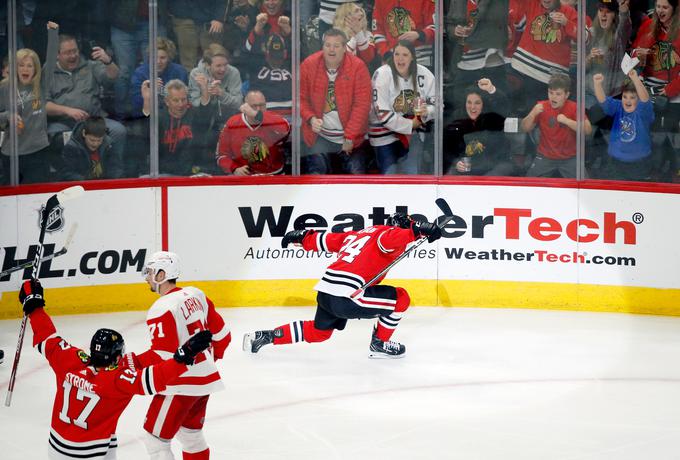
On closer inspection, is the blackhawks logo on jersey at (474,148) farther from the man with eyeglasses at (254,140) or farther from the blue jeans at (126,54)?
the blue jeans at (126,54)

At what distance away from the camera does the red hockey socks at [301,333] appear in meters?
7.31

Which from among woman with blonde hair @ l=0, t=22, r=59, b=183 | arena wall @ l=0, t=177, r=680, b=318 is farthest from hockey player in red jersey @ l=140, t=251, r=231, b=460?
woman with blonde hair @ l=0, t=22, r=59, b=183

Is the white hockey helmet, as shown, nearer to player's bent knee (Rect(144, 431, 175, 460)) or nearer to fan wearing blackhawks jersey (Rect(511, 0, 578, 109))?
player's bent knee (Rect(144, 431, 175, 460))

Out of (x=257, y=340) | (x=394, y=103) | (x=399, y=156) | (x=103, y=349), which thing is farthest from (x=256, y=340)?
(x=103, y=349)

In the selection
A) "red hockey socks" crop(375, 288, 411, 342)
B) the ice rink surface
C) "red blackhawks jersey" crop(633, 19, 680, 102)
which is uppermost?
"red blackhawks jersey" crop(633, 19, 680, 102)

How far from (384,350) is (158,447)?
2.88m

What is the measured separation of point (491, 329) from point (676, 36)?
2.50 m

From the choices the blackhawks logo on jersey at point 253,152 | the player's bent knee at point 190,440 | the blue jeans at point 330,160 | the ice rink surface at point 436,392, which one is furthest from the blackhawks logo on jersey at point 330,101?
the player's bent knee at point 190,440

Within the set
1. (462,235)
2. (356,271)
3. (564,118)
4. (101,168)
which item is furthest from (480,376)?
(101,168)

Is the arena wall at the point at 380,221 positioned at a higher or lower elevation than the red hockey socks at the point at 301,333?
higher

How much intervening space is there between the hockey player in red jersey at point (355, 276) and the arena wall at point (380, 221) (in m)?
1.74

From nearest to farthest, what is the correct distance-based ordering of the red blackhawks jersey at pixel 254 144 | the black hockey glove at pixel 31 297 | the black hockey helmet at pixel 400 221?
the black hockey glove at pixel 31 297, the black hockey helmet at pixel 400 221, the red blackhawks jersey at pixel 254 144

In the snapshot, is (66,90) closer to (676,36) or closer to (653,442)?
(676,36)

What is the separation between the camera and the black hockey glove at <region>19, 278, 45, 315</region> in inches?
179
